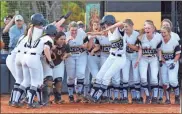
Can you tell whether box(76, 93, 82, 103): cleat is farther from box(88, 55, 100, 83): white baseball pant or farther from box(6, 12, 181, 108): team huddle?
box(88, 55, 100, 83): white baseball pant

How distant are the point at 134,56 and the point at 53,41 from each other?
1591 millimetres

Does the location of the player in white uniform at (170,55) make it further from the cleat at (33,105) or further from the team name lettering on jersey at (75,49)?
the cleat at (33,105)

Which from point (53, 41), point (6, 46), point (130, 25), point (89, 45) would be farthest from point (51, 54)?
point (6, 46)

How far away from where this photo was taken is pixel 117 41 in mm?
8820

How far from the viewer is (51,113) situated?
7820 millimetres

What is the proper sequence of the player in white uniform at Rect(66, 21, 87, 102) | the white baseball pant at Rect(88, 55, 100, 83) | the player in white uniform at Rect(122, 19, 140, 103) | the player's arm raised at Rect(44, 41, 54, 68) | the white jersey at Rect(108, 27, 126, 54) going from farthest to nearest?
the white baseball pant at Rect(88, 55, 100, 83) < the player in white uniform at Rect(66, 21, 87, 102) < the player in white uniform at Rect(122, 19, 140, 103) < the white jersey at Rect(108, 27, 126, 54) < the player's arm raised at Rect(44, 41, 54, 68)

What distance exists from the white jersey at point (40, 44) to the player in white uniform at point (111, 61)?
106 cm

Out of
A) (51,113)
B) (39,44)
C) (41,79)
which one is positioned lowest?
(51,113)

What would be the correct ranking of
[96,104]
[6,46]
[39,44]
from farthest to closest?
[6,46] → [96,104] → [39,44]

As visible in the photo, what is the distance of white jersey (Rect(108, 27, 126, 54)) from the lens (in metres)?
8.79

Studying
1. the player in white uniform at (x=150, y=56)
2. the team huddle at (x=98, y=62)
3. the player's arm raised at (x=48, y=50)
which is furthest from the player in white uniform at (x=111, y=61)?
the player's arm raised at (x=48, y=50)

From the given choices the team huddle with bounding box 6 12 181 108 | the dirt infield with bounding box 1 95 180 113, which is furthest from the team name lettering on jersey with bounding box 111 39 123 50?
the dirt infield with bounding box 1 95 180 113

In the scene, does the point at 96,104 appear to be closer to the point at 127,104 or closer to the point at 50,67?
the point at 127,104

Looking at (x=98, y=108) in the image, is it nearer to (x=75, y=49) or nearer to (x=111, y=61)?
(x=111, y=61)
